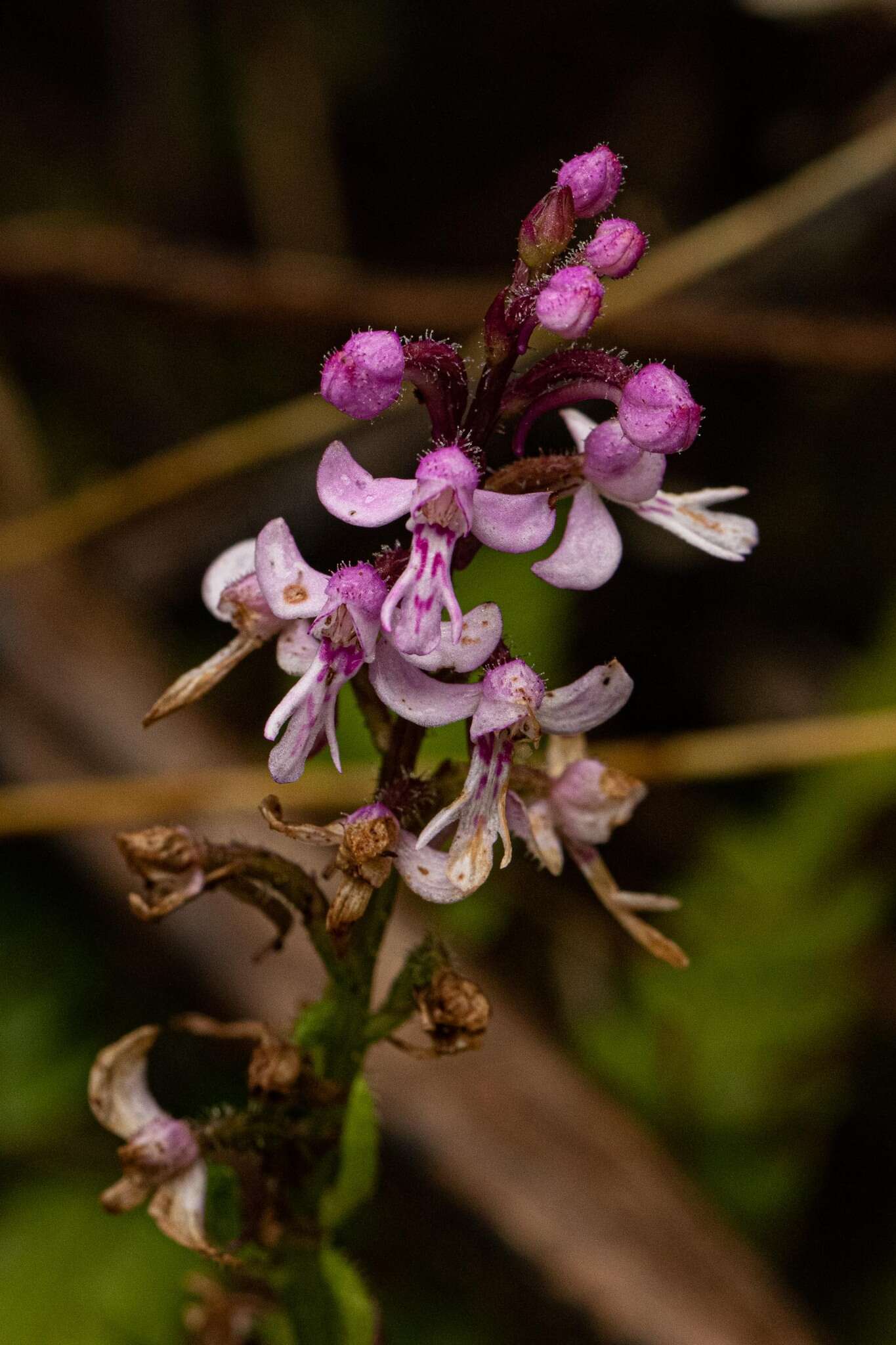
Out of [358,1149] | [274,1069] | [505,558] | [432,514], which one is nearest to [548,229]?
[432,514]

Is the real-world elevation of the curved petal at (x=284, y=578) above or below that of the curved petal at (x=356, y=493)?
below

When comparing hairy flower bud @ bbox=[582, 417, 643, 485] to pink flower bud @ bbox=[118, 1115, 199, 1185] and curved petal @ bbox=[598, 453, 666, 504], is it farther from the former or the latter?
pink flower bud @ bbox=[118, 1115, 199, 1185]

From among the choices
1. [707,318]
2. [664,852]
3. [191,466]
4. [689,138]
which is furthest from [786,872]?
[689,138]

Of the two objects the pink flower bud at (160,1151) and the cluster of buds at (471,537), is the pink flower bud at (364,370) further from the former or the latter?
the pink flower bud at (160,1151)

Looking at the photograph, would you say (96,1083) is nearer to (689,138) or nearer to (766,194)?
(766,194)

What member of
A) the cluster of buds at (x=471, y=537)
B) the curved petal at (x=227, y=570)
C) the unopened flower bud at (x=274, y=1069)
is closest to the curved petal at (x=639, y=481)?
the cluster of buds at (x=471, y=537)

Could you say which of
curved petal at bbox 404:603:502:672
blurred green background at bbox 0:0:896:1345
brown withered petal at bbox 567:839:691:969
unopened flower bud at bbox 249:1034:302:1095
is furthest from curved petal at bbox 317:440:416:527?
blurred green background at bbox 0:0:896:1345
